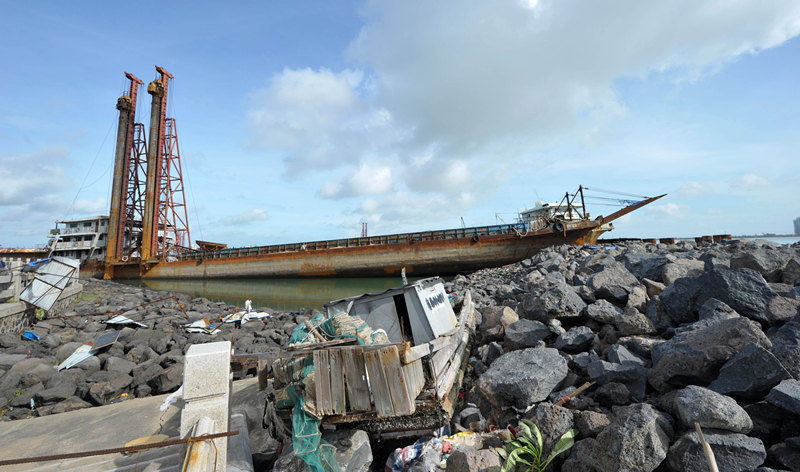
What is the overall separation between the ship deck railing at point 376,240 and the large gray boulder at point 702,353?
19.5m

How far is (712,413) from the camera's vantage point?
9.24 feet

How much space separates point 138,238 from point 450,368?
44779mm

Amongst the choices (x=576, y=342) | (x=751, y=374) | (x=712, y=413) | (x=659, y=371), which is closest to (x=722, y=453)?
(x=712, y=413)

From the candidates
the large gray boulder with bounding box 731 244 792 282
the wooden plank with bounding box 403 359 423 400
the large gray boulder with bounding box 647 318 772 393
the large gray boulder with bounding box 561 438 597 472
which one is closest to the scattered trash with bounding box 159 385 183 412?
the wooden plank with bounding box 403 359 423 400

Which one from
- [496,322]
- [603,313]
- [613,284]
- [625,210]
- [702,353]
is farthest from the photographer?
[625,210]

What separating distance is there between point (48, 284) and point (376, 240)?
18708mm

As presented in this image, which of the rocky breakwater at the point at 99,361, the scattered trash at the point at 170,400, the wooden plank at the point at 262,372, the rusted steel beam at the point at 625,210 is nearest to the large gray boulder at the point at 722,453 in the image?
the wooden plank at the point at 262,372

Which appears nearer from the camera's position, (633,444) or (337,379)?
(633,444)

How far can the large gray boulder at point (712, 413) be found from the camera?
2.77 meters

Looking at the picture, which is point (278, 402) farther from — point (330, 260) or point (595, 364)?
point (330, 260)

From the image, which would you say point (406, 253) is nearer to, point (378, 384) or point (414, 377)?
point (414, 377)

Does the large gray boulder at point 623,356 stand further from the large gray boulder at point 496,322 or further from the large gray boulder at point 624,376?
the large gray boulder at point 496,322

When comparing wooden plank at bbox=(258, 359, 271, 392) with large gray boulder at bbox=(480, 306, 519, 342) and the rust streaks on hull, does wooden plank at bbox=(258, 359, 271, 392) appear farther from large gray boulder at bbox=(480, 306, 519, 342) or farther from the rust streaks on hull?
the rust streaks on hull

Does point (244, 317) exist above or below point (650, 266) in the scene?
below
